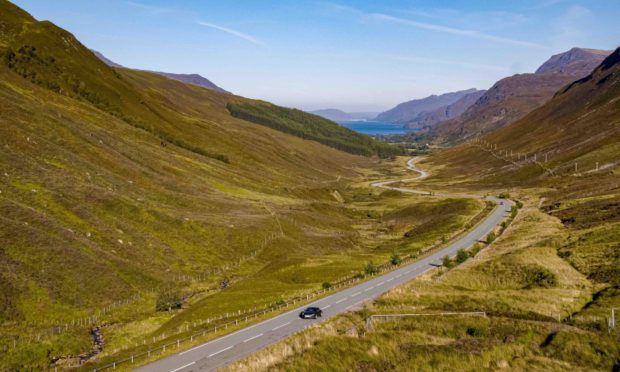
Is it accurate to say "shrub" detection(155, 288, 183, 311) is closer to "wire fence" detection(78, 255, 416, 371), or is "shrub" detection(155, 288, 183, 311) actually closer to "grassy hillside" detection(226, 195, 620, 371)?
"wire fence" detection(78, 255, 416, 371)

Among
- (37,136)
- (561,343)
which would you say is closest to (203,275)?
(37,136)

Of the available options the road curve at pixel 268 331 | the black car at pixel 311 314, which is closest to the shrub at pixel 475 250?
the road curve at pixel 268 331

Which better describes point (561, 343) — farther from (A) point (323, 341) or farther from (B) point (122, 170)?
(B) point (122, 170)

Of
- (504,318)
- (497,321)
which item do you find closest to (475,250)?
(504,318)

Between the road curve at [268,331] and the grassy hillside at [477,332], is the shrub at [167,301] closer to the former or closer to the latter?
the road curve at [268,331]

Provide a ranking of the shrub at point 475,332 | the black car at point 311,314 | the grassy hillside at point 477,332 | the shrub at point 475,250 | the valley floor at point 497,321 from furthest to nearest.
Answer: the shrub at point 475,250
the black car at point 311,314
the shrub at point 475,332
the valley floor at point 497,321
the grassy hillside at point 477,332

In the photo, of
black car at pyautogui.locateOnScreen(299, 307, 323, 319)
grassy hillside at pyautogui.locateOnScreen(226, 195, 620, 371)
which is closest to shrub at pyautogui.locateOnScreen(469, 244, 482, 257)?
grassy hillside at pyautogui.locateOnScreen(226, 195, 620, 371)

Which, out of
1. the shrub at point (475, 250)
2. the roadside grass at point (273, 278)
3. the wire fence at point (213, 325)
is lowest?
the roadside grass at point (273, 278)

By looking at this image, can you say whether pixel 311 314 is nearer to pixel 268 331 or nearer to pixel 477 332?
pixel 268 331
